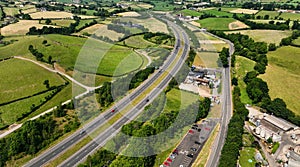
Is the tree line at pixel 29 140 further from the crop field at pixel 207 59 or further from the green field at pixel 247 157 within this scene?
the crop field at pixel 207 59

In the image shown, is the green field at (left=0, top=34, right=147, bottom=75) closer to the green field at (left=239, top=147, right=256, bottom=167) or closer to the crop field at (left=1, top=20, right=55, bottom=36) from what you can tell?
the crop field at (left=1, top=20, right=55, bottom=36)

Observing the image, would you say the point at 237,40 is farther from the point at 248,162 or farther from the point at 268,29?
the point at 248,162

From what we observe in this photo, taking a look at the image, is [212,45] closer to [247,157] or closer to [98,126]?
[247,157]

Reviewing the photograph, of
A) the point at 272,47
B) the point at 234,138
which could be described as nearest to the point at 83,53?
the point at 234,138

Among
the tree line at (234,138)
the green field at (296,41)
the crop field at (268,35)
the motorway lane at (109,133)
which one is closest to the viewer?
the tree line at (234,138)

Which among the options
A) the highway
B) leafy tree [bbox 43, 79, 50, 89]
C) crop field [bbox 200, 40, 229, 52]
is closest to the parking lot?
the highway

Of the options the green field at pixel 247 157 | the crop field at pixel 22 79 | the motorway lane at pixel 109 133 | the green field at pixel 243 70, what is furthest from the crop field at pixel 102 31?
the green field at pixel 247 157
